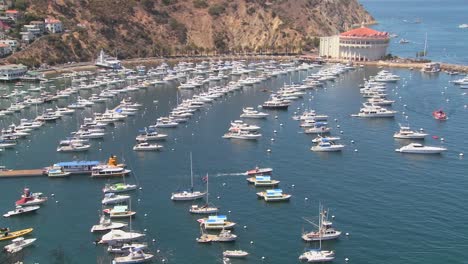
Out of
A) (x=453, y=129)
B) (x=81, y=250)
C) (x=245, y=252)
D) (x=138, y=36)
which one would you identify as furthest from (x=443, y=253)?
(x=138, y=36)

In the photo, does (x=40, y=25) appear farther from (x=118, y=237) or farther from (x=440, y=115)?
(x=118, y=237)

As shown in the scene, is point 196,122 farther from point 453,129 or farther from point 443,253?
point 443,253

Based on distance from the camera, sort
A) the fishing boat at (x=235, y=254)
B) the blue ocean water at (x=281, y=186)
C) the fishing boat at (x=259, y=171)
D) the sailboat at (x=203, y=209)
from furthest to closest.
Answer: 1. the fishing boat at (x=259, y=171)
2. the sailboat at (x=203, y=209)
3. the blue ocean water at (x=281, y=186)
4. the fishing boat at (x=235, y=254)

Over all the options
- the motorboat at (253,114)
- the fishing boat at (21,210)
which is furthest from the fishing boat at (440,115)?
the fishing boat at (21,210)

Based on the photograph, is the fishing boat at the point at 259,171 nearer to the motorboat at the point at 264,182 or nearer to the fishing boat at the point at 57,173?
the motorboat at the point at 264,182

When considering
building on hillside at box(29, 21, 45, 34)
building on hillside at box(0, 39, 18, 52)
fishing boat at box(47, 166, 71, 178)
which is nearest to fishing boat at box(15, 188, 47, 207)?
fishing boat at box(47, 166, 71, 178)

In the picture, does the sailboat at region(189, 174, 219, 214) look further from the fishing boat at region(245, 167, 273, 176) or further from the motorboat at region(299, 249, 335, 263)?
the motorboat at region(299, 249, 335, 263)

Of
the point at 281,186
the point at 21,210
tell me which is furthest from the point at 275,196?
the point at 21,210
